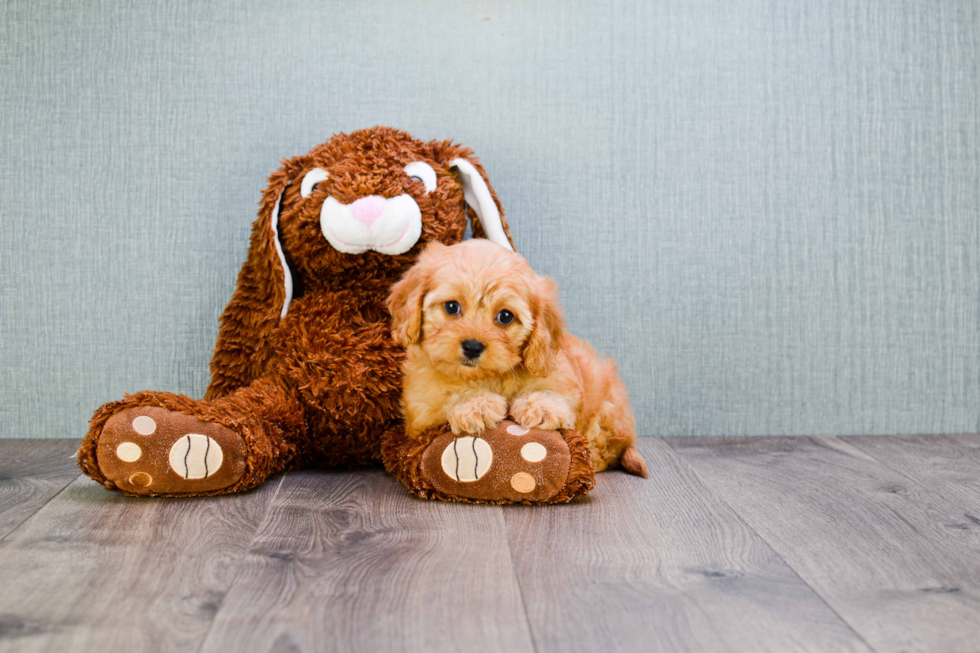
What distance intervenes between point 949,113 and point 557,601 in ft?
5.79

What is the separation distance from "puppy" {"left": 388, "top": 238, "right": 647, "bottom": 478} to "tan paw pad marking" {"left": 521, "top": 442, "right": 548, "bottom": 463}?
1.7 inches

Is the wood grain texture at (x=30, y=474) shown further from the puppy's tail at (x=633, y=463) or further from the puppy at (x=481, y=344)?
the puppy's tail at (x=633, y=463)

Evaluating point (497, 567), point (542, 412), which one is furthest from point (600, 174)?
point (497, 567)

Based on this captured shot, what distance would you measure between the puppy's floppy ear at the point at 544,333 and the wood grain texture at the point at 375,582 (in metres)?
0.27

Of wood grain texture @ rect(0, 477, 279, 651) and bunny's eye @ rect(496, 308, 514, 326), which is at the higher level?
bunny's eye @ rect(496, 308, 514, 326)

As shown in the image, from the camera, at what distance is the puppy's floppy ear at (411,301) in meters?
1.36

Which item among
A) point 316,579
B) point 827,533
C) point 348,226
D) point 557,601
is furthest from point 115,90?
point 827,533

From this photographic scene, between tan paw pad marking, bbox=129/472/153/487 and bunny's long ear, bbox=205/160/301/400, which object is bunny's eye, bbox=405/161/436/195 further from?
tan paw pad marking, bbox=129/472/153/487

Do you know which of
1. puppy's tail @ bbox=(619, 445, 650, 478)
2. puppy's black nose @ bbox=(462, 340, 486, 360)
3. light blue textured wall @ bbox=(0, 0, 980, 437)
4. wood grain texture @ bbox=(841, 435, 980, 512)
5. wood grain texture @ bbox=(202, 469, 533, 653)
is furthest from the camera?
light blue textured wall @ bbox=(0, 0, 980, 437)

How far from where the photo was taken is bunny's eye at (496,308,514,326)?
133cm

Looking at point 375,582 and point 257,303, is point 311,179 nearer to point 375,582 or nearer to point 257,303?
point 257,303

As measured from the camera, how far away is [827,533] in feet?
4.08

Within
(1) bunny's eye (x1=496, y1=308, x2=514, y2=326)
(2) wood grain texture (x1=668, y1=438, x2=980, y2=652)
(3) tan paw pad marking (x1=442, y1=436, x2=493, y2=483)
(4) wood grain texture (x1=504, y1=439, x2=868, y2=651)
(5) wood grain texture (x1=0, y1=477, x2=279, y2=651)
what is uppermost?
(1) bunny's eye (x1=496, y1=308, x2=514, y2=326)

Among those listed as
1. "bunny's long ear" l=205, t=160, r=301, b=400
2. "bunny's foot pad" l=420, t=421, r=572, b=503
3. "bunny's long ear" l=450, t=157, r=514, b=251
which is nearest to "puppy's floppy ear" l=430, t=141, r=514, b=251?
"bunny's long ear" l=450, t=157, r=514, b=251
